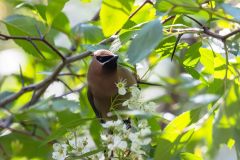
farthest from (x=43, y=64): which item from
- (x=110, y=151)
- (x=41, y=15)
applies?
(x=110, y=151)

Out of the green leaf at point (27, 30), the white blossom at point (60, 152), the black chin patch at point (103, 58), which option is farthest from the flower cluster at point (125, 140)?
the green leaf at point (27, 30)

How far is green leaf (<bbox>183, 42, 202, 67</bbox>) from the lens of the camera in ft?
3.85

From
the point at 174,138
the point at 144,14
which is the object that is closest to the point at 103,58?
the point at 144,14

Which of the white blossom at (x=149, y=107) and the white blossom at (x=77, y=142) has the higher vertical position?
the white blossom at (x=149, y=107)

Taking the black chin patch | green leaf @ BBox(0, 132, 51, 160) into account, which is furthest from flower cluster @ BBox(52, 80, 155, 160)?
green leaf @ BBox(0, 132, 51, 160)

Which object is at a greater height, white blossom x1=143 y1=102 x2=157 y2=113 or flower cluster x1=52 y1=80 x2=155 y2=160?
white blossom x1=143 y1=102 x2=157 y2=113

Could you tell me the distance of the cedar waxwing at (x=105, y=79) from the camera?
125cm

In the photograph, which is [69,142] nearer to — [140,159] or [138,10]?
[140,159]

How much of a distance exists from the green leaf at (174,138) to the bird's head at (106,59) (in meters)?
0.25

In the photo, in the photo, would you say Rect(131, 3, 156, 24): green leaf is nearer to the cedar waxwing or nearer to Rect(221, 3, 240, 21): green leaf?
the cedar waxwing

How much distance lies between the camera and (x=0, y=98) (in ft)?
5.99

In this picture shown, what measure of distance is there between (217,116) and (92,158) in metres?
0.31

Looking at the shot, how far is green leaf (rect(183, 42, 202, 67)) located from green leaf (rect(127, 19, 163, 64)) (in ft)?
0.85

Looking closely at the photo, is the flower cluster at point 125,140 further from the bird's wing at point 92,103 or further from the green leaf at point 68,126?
the bird's wing at point 92,103
